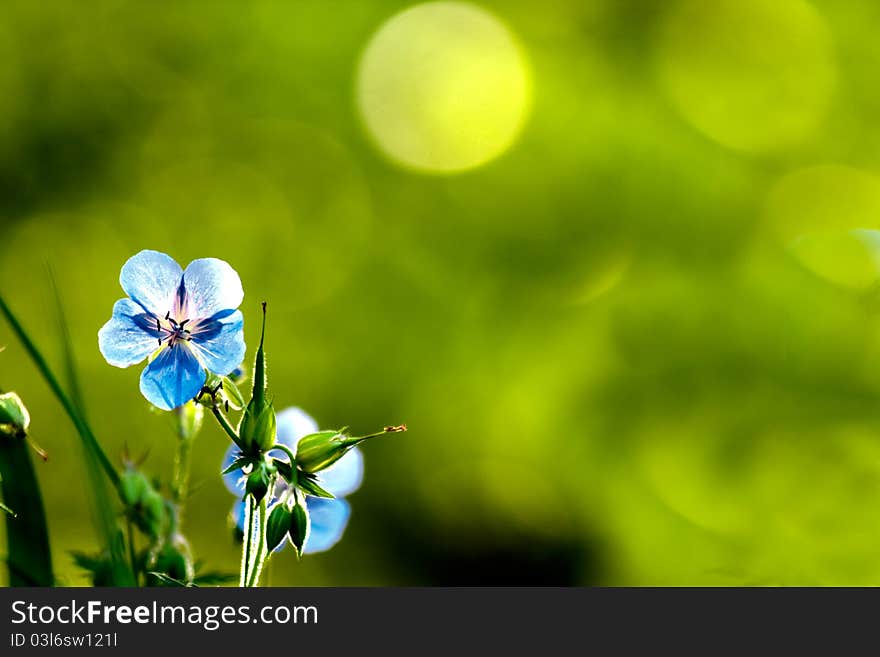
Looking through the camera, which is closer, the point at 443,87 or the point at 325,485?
the point at 325,485

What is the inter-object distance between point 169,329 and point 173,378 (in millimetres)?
50

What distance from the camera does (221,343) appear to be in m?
0.53

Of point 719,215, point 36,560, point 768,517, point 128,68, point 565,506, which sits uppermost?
point 128,68

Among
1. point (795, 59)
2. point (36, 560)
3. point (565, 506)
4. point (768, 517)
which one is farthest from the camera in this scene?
point (795, 59)

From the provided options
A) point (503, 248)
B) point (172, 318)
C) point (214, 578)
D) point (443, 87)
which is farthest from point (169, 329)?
point (443, 87)

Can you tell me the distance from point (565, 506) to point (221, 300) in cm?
214

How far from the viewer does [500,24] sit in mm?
2945

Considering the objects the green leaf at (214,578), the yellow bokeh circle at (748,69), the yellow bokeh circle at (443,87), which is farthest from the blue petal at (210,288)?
the yellow bokeh circle at (748,69)

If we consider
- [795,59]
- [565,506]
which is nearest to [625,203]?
[795,59]

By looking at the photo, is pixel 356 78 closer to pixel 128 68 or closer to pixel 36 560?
pixel 128 68

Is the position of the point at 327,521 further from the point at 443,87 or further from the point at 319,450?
the point at 443,87

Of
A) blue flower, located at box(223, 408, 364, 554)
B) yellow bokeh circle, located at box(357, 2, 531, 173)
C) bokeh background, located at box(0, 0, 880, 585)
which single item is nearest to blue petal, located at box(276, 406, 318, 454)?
blue flower, located at box(223, 408, 364, 554)

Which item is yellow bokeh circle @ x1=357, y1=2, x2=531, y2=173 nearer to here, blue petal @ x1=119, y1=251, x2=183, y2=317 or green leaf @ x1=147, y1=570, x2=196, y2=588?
blue petal @ x1=119, y1=251, x2=183, y2=317

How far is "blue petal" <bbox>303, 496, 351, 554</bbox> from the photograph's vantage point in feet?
2.06
